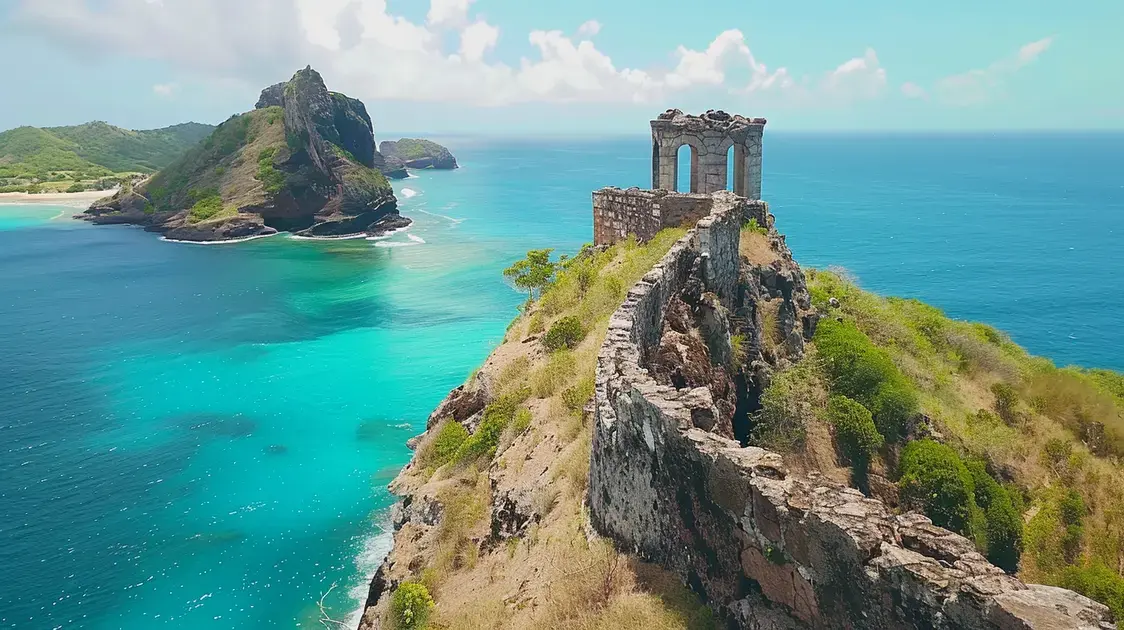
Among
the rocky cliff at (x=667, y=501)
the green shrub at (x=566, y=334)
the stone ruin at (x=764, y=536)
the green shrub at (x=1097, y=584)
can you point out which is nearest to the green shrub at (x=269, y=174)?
the rocky cliff at (x=667, y=501)

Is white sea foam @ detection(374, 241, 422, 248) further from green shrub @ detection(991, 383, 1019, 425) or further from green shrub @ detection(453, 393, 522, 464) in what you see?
green shrub @ detection(453, 393, 522, 464)

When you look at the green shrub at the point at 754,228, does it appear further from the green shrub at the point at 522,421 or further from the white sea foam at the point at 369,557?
the white sea foam at the point at 369,557

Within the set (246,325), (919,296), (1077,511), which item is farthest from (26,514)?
(919,296)

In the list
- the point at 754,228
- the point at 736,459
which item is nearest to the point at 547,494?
the point at 736,459

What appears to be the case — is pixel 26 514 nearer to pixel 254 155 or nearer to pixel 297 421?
pixel 297 421

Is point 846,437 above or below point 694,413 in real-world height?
below

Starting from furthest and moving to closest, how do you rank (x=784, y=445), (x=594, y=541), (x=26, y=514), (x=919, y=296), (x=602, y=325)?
1. (x=919, y=296)
2. (x=26, y=514)
3. (x=602, y=325)
4. (x=784, y=445)
5. (x=594, y=541)
